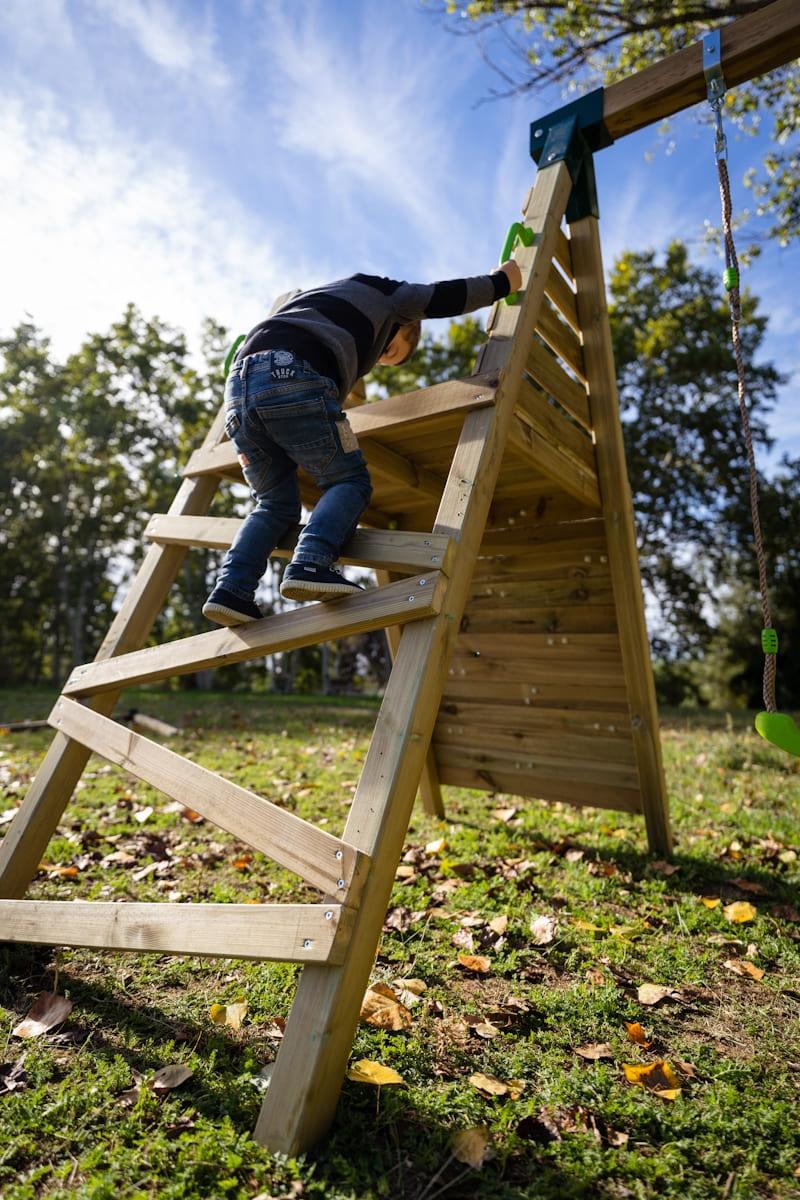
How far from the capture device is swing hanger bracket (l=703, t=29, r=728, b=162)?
2855 millimetres

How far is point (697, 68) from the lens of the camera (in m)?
2.93

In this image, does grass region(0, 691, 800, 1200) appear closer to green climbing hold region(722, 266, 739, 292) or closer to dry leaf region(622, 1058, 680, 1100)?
dry leaf region(622, 1058, 680, 1100)

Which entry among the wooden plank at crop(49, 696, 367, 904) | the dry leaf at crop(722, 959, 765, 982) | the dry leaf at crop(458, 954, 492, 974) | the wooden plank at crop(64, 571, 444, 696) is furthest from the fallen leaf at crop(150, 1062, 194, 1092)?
the dry leaf at crop(722, 959, 765, 982)

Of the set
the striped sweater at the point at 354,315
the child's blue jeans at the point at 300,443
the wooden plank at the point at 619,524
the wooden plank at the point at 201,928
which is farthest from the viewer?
the wooden plank at the point at 619,524

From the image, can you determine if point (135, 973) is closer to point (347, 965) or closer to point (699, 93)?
point (347, 965)

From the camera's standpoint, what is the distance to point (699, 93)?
119 inches

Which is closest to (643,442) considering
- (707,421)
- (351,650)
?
(707,421)

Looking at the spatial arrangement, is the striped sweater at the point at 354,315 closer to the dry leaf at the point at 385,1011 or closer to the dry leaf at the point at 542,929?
the dry leaf at the point at 385,1011

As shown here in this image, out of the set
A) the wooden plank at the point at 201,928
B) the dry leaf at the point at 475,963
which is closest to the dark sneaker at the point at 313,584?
the wooden plank at the point at 201,928

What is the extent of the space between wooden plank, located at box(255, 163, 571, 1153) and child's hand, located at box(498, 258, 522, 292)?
159mm

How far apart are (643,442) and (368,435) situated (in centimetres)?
1732

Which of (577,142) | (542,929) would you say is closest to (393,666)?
(542,929)

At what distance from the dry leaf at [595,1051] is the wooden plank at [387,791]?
2.44ft

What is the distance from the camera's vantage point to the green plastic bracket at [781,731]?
2346mm
